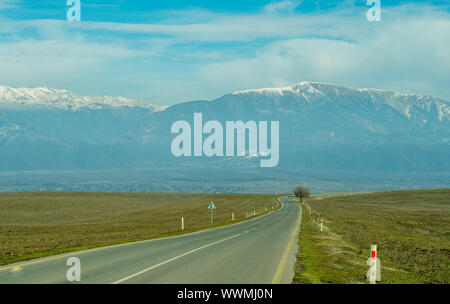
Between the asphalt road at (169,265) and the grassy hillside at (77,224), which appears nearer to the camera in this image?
the asphalt road at (169,265)

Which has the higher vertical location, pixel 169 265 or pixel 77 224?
pixel 169 265

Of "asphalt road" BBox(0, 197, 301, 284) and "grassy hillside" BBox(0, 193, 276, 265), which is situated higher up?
"asphalt road" BBox(0, 197, 301, 284)

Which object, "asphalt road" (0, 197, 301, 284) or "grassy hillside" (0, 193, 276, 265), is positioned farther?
"grassy hillside" (0, 193, 276, 265)

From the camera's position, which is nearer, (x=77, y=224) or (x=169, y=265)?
(x=169, y=265)

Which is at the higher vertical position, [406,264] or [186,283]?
[186,283]

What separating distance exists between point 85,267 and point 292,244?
12.7 metres

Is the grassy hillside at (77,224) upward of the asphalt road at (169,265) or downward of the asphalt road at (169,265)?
downward
